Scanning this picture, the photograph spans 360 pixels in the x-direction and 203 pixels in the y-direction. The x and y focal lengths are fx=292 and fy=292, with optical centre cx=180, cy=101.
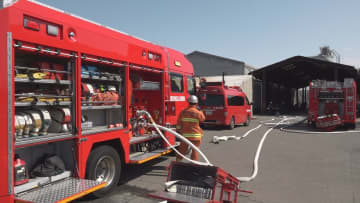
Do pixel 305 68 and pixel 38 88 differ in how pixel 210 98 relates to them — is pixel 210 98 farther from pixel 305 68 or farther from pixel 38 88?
pixel 305 68

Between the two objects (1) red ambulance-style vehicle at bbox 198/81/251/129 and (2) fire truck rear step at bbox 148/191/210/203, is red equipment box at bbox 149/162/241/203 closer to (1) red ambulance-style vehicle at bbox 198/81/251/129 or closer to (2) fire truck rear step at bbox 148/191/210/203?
(2) fire truck rear step at bbox 148/191/210/203

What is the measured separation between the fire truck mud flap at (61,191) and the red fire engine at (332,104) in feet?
49.3

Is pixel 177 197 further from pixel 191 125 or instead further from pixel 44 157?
pixel 191 125

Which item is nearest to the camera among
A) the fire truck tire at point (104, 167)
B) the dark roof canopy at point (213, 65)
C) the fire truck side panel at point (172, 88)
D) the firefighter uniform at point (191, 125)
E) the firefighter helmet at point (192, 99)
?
the fire truck tire at point (104, 167)

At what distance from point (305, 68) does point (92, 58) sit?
114 feet

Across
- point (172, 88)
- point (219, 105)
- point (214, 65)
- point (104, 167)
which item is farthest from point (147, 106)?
point (214, 65)

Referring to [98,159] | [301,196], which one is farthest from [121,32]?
[301,196]

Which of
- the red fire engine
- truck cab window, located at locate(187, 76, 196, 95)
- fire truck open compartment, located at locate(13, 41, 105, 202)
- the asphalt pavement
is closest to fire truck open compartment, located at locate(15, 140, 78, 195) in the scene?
fire truck open compartment, located at locate(13, 41, 105, 202)

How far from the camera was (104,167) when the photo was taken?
5.11m

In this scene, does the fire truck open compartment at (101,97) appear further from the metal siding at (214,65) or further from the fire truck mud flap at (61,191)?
the metal siding at (214,65)

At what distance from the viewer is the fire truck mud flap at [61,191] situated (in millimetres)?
3607

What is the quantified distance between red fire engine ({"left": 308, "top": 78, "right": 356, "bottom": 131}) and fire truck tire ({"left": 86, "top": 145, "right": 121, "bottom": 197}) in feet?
46.4

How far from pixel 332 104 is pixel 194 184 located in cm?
1533

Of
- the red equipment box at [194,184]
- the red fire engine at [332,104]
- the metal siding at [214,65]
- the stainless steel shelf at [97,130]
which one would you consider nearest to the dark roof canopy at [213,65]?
the metal siding at [214,65]
